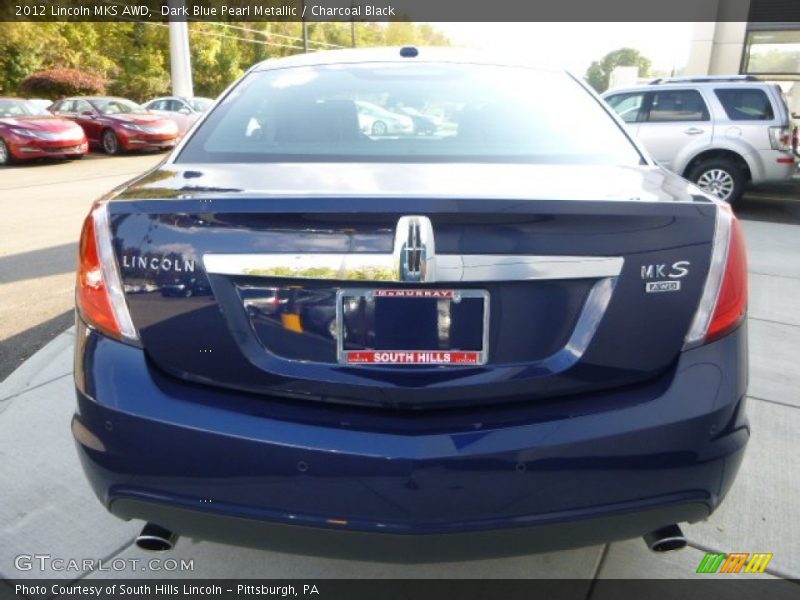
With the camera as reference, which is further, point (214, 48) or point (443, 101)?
point (214, 48)

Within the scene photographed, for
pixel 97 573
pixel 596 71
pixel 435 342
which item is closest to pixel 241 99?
pixel 435 342

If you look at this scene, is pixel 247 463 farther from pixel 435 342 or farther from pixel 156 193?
pixel 156 193

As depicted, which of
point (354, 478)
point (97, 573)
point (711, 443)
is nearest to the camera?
point (354, 478)

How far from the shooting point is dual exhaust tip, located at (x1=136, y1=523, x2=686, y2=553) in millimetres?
1747

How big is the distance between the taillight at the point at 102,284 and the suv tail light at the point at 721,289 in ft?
4.50

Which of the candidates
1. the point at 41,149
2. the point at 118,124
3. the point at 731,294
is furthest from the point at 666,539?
the point at 118,124

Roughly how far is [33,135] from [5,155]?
2.70 ft

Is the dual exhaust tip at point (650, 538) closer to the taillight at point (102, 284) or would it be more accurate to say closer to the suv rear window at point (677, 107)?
the taillight at point (102, 284)

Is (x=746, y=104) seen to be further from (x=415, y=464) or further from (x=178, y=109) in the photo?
(x=178, y=109)

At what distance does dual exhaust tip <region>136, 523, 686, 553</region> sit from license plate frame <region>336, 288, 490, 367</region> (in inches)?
26.1

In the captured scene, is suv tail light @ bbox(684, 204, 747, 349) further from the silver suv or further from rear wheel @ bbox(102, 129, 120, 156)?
rear wheel @ bbox(102, 129, 120, 156)

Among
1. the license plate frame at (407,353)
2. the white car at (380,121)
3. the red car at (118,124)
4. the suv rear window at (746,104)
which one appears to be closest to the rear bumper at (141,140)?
the red car at (118,124)

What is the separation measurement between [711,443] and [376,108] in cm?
163

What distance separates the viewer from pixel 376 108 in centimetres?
249
